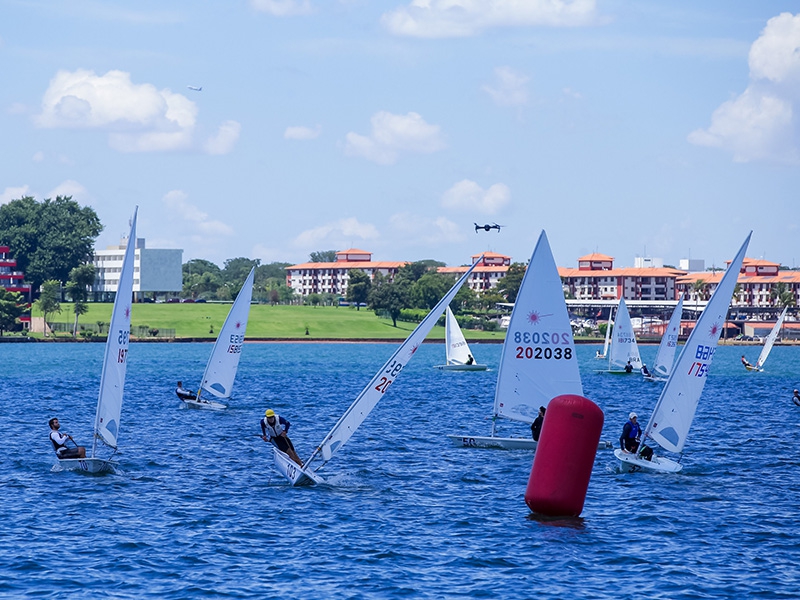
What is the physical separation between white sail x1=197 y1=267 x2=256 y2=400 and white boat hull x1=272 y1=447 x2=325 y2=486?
83.4 feet

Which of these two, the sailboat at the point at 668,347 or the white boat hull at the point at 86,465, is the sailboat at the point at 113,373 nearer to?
the white boat hull at the point at 86,465

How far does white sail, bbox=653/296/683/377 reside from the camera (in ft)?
297

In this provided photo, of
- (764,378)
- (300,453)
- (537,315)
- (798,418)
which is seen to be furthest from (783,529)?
(764,378)

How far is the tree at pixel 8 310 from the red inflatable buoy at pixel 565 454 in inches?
6828

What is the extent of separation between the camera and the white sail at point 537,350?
41.6 metres

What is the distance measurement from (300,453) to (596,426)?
1852 centimetres

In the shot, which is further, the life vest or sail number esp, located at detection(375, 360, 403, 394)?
the life vest

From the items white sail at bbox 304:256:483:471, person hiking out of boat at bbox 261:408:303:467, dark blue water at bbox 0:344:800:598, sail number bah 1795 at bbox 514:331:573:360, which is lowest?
dark blue water at bbox 0:344:800:598

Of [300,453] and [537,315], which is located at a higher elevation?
[537,315]

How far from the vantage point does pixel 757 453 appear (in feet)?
152

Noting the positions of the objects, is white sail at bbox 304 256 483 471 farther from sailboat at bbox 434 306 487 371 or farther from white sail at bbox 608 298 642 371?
sailboat at bbox 434 306 487 371

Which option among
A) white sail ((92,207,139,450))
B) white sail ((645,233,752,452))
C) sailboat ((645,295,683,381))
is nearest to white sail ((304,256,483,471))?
white sail ((92,207,139,450))

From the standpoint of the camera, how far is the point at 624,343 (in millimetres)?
108000

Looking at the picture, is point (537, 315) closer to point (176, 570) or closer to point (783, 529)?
point (783, 529)
